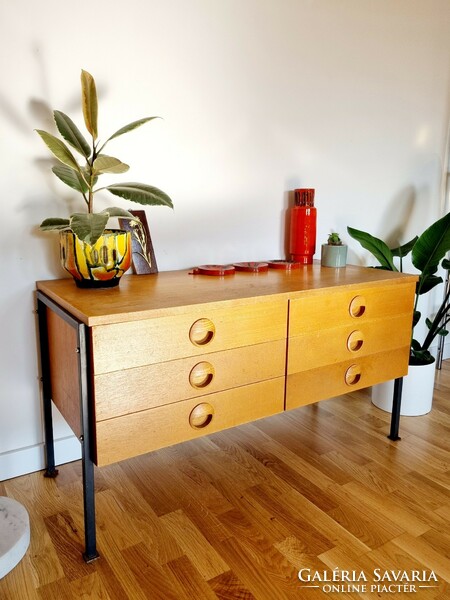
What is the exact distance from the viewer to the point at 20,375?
1.54 meters

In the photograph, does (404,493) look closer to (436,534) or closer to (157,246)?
(436,534)

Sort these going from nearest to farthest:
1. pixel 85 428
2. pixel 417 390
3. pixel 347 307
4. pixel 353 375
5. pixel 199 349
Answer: pixel 85 428
pixel 199 349
pixel 347 307
pixel 353 375
pixel 417 390

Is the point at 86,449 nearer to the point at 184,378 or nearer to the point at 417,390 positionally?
the point at 184,378

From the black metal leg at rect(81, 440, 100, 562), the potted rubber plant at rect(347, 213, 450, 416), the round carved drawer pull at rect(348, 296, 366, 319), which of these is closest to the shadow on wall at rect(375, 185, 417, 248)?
the potted rubber plant at rect(347, 213, 450, 416)

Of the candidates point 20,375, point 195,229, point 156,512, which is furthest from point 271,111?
point 156,512

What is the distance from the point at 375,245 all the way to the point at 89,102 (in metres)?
1.23

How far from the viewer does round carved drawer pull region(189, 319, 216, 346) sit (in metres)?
1.22

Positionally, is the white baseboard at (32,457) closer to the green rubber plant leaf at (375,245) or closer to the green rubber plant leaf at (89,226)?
the green rubber plant leaf at (89,226)

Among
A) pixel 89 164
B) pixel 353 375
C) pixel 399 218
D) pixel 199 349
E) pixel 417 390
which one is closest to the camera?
pixel 199 349

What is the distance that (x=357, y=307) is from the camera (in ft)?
5.08

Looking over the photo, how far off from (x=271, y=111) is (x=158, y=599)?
5.40 feet

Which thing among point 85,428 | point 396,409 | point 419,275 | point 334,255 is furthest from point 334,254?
point 85,428

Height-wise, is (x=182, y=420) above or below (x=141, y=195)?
below

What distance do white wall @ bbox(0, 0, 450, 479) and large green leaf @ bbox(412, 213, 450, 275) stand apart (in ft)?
1.16
